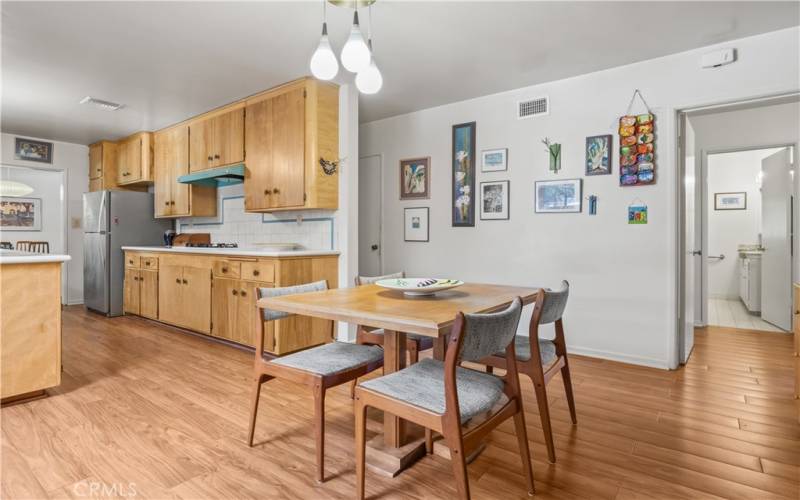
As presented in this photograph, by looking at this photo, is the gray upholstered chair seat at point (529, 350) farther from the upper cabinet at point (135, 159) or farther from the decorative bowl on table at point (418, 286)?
the upper cabinet at point (135, 159)

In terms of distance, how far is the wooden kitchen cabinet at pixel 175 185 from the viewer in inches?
191

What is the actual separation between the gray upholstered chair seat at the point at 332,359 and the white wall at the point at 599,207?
84.8 inches

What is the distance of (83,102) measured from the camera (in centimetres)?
416

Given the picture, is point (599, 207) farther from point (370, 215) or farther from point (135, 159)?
point (135, 159)

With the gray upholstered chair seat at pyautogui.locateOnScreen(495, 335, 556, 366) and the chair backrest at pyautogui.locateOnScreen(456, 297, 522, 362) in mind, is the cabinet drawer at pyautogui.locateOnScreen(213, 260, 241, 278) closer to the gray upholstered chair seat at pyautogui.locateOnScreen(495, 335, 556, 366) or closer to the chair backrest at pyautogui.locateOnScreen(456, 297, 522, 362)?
the gray upholstered chair seat at pyautogui.locateOnScreen(495, 335, 556, 366)

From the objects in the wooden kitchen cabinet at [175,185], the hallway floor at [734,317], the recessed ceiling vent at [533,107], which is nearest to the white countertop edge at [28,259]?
the wooden kitchen cabinet at [175,185]

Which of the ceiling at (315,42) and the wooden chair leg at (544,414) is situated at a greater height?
the ceiling at (315,42)

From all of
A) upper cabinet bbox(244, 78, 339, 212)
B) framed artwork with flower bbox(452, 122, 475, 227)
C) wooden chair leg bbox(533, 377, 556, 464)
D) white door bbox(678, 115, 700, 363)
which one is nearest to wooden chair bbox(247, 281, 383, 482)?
wooden chair leg bbox(533, 377, 556, 464)

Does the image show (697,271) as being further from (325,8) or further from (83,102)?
(83,102)

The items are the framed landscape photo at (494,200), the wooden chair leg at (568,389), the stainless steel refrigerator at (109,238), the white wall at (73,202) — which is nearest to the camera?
the wooden chair leg at (568,389)

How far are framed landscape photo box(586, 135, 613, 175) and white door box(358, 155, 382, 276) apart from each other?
7.25 ft

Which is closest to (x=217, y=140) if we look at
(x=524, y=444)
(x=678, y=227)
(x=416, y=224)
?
(x=416, y=224)

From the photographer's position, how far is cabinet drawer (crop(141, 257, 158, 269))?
181 inches

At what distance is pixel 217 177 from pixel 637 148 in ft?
12.7
